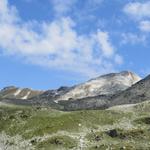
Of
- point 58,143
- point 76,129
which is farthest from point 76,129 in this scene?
point 58,143

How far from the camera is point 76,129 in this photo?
400 ft

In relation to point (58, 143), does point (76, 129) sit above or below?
above

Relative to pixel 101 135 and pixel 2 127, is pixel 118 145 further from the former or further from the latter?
pixel 2 127

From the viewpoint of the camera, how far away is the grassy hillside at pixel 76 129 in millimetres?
108500

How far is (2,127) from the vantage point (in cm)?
13162

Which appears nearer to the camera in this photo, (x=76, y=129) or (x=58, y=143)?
(x=58, y=143)

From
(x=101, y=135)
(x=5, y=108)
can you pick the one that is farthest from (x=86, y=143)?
(x=5, y=108)

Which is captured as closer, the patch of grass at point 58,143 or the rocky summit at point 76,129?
the patch of grass at point 58,143

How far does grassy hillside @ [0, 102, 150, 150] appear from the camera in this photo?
356 ft

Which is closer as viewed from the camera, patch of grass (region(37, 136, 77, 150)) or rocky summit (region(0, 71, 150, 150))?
patch of grass (region(37, 136, 77, 150))

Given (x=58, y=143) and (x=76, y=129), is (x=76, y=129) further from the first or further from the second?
(x=58, y=143)

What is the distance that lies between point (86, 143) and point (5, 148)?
18.8m

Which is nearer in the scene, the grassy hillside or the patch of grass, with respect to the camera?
the patch of grass

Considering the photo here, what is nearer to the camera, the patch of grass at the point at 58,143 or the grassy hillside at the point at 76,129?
the patch of grass at the point at 58,143
